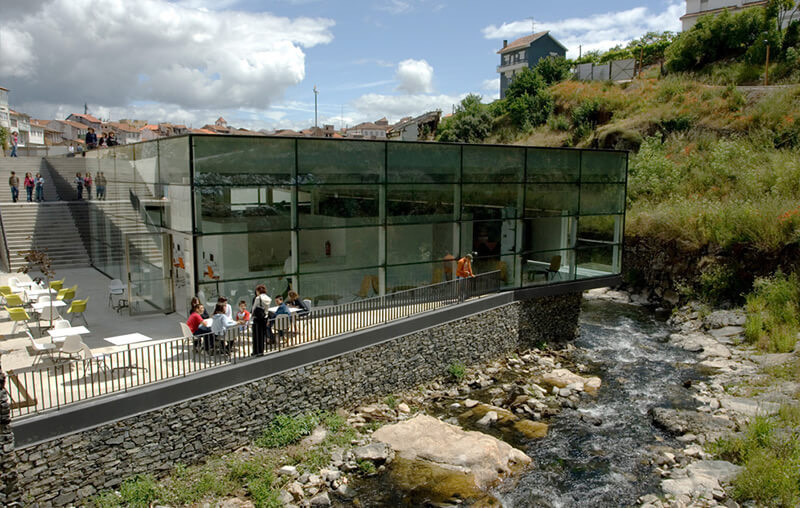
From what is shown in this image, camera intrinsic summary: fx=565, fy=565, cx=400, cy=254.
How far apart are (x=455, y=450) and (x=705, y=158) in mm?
30779

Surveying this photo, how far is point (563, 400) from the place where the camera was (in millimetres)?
17109

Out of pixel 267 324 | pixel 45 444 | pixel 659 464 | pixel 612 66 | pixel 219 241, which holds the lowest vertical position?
pixel 659 464

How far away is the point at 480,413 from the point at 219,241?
870 centimetres

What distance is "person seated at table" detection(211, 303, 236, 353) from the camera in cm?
1276

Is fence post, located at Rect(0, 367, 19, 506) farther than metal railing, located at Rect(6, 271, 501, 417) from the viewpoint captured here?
No

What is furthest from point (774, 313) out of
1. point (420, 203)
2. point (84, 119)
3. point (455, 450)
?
point (84, 119)

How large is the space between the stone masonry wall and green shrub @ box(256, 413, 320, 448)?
0.20 metres

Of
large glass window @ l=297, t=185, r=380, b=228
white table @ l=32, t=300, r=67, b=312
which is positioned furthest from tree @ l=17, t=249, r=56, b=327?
large glass window @ l=297, t=185, r=380, b=228

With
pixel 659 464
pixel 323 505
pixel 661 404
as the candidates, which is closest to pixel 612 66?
pixel 661 404

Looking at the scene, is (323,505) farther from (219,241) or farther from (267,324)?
(219,241)

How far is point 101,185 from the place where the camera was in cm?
2398

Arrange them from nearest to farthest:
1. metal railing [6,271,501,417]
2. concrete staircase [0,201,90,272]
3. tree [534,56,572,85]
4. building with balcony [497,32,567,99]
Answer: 1. metal railing [6,271,501,417]
2. concrete staircase [0,201,90,272]
3. tree [534,56,572,85]
4. building with balcony [497,32,567,99]

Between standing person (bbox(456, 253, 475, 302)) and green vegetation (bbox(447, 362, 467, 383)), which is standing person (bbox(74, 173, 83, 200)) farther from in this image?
green vegetation (bbox(447, 362, 467, 383))

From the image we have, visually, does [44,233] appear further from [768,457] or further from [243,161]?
[768,457]
